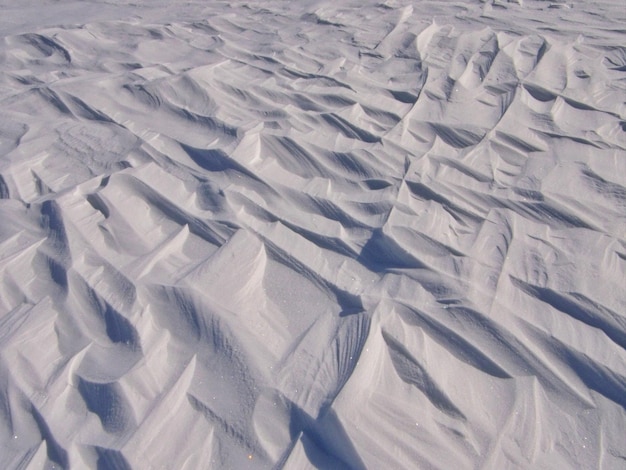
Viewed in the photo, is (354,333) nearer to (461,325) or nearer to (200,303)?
(461,325)

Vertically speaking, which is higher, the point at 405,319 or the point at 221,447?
the point at 405,319

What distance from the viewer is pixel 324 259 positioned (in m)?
1.88

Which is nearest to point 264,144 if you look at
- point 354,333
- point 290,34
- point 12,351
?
point 354,333

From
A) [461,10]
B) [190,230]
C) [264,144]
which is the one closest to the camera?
[190,230]

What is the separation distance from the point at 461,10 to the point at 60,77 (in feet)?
8.79

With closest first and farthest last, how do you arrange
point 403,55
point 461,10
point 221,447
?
point 221,447
point 403,55
point 461,10

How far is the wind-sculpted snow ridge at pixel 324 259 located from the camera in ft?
4.66

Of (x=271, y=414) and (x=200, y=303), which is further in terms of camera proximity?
(x=200, y=303)

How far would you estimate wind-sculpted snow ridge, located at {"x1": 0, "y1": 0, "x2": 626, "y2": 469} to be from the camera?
1420mm

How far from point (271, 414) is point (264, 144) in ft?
4.32

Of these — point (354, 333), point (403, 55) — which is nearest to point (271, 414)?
point (354, 333)


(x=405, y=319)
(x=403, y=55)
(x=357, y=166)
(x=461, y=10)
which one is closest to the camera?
(x=405, y=319)

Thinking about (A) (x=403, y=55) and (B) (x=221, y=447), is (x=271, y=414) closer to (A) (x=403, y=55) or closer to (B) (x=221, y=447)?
(B) (x=221, y=447)

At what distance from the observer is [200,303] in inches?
67.2
